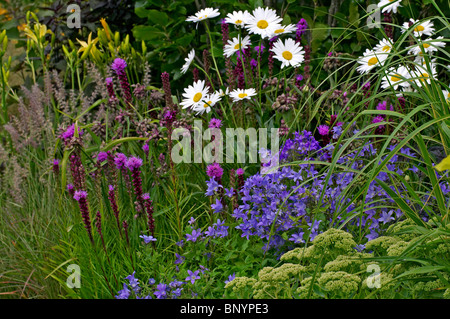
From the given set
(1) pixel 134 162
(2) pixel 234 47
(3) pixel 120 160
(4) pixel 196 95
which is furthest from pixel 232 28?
(1) pixel 134 162

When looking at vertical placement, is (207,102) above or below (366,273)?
above

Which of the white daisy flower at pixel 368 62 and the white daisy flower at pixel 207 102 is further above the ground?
the white daisy flower at pixel 368 62

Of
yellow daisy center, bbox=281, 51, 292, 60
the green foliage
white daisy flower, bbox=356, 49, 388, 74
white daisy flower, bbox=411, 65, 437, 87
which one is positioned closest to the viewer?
the green foliage

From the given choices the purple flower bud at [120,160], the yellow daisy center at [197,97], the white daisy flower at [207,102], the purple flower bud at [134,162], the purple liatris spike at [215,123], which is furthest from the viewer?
the yellow daisy center at [197,97]

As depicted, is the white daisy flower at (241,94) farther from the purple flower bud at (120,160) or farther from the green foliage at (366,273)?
the green foliage at (366,273)

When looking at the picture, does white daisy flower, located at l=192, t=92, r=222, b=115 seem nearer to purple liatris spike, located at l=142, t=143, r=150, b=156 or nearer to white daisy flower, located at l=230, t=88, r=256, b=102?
white daisy flower, located at l=230, t=88, r=256, b=102

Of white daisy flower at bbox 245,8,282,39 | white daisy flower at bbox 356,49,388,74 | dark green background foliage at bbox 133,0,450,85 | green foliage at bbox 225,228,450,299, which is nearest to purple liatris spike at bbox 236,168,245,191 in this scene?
green foliage at bbox 225,228,450,299

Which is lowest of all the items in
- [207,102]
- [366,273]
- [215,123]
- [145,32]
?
[366,273]

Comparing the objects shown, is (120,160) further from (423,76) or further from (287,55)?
(423,76)

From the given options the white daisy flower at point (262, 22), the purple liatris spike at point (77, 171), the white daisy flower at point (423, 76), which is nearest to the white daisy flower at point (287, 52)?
the white daisy flower at point (262, 22)

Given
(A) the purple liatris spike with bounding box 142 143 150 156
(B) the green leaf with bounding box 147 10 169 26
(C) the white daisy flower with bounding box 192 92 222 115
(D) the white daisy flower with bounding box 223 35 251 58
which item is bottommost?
(A) the purple liatris spike with bounding box 142 143 150 156

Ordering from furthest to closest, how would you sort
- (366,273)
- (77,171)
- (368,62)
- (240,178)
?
1. (368,62)
2. (240,178)
3. (77,171)
4. (366,273)

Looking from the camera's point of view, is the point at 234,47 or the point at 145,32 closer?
the point at 234,47
